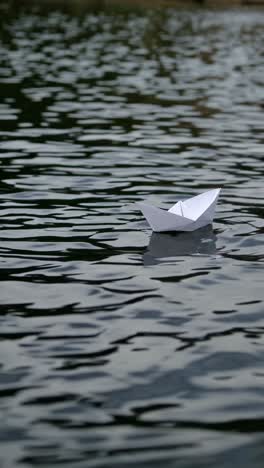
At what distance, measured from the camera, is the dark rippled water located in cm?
521

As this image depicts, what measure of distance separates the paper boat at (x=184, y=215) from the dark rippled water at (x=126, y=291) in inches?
5.7

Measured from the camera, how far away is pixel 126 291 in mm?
7625

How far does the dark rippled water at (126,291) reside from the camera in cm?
521

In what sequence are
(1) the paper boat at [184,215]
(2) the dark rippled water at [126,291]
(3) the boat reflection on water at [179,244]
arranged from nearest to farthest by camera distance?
(2) the dark rippled water at [126,291], (3) the boat reflection on water at [179,244], (1) the paper boat at [184,215]

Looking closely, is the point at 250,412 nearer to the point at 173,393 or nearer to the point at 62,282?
the point at 173,393

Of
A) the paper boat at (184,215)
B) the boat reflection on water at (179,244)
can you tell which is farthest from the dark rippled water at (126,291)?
the paper boat at (184,215)

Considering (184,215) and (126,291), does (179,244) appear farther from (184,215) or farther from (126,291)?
(126,291)

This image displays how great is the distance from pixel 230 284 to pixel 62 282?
153 centimetres

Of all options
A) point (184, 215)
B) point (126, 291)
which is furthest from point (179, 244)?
point (126, 291)

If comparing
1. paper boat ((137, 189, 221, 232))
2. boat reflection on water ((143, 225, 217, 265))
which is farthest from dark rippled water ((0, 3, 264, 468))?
paper boat ((137, 189, 221, 232))

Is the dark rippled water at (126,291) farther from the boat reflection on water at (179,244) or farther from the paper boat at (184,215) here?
the paper boat at (184,215)

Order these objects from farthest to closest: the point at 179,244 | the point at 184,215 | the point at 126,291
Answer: the point at 184,215
the point at 179,244
the point at 126,291

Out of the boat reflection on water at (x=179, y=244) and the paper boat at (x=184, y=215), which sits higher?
the paper boat at (x=184, y=215)

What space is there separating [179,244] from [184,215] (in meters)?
0.58
